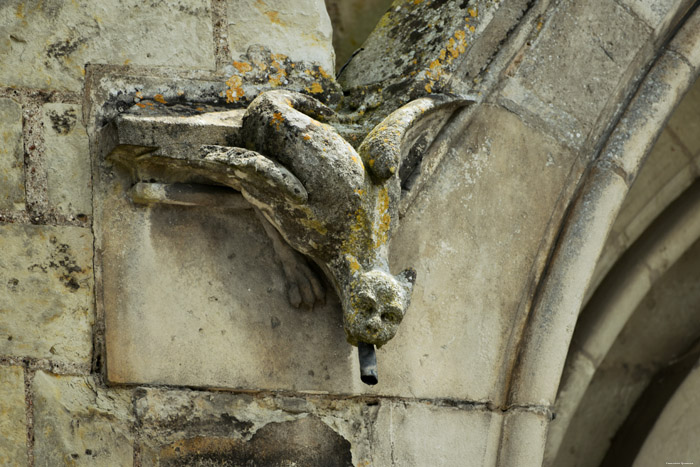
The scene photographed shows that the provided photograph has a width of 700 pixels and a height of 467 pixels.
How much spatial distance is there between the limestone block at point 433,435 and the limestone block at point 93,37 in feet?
2.60

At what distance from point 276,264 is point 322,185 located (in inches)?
9.6

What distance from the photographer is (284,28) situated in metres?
2.11

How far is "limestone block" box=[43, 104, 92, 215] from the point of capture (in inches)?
77.6

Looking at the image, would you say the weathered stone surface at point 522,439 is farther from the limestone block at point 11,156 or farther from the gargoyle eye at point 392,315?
the limestone block at point 11,156

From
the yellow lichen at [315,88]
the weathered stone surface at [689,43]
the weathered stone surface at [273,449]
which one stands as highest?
the weathered stone surface at [689,43]

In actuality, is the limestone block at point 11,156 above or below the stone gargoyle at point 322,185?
below

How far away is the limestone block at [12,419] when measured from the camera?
6.31 feet

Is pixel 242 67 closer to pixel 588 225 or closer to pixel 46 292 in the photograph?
pixel 46 292

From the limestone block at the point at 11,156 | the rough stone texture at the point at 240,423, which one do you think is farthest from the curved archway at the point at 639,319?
the limestone block at the point at 11,156

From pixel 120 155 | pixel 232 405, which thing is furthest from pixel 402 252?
pixel 120 155

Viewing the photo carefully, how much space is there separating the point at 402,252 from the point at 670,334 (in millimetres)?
1031

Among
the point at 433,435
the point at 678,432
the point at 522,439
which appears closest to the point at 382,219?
the point at 433,435

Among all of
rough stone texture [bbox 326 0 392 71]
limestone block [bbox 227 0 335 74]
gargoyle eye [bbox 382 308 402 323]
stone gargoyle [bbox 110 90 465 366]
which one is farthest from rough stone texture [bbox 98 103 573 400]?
rough stone texture [bbox 326 0 392 71]

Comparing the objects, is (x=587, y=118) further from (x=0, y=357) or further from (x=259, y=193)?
(x=0, y=357)
